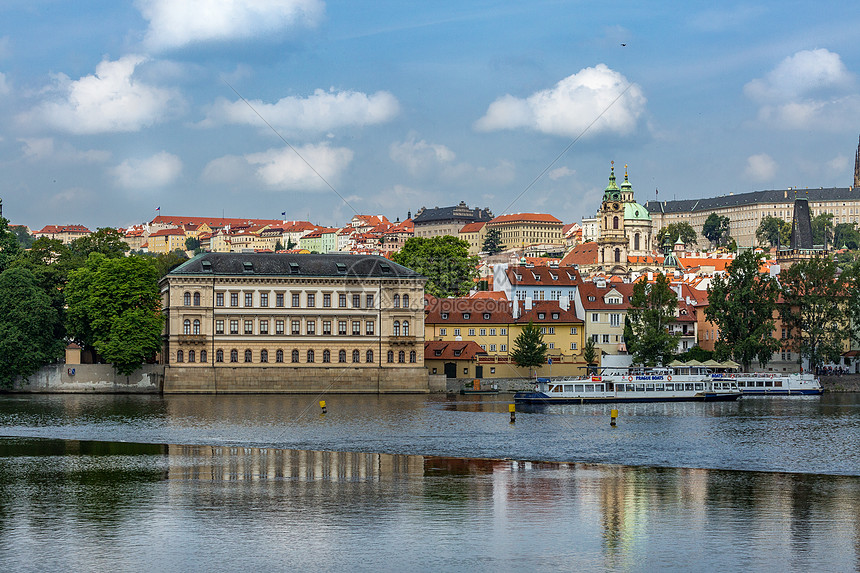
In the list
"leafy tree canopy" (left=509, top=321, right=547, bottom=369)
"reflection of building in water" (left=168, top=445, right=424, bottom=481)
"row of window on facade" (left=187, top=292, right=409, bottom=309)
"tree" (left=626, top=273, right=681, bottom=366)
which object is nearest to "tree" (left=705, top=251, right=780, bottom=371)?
"tree" (left=626, top=273, right=681, bottom=366)

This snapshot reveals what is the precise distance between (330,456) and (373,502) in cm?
1290

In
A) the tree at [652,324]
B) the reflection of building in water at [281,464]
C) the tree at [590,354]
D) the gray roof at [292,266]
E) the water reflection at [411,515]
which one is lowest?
the water reflection at [411,515]

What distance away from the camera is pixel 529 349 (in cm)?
10200

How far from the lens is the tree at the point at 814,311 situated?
107625 mm

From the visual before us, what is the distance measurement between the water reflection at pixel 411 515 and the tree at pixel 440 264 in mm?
81570

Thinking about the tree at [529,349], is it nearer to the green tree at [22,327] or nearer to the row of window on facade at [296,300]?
the row of window on facade at [296,300]

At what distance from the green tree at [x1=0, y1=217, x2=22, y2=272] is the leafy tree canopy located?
42729 mm

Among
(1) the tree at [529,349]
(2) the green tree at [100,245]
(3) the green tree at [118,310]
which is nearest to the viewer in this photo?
(3) the green tree at [118,310]

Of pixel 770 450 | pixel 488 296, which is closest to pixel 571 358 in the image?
pixel 488 296

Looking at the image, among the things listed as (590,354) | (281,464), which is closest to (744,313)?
(590,354)

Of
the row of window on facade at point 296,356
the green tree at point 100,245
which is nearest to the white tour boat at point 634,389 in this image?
the row of window on facade at point 296,356

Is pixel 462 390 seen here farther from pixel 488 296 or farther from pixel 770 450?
pixel 770 450

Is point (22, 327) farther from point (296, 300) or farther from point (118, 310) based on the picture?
point (296, 300)

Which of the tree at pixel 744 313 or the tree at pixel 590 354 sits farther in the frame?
the tree at pixel 590 354
